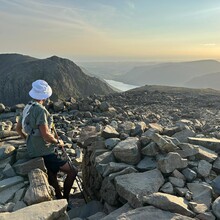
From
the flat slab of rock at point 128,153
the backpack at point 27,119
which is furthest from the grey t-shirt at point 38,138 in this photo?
the flat slab of rock at point 128,153

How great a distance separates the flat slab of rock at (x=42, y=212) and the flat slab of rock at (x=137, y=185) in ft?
3.99

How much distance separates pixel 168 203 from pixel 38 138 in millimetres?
3079

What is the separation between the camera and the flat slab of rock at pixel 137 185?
6132 millimetres

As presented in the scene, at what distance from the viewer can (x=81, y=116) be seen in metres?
17.0

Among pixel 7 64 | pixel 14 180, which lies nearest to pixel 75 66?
pixel 7 64

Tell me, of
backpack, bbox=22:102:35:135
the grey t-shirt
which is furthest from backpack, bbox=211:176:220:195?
backpack, bbox=22:102:35:135

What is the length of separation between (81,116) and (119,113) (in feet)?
7.93

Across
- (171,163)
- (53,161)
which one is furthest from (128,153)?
(53,161)

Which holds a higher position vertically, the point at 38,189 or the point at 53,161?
the point at 53,161

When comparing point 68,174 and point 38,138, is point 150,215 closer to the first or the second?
point 68,174

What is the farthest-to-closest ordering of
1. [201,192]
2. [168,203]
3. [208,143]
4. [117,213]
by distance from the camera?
1. [208,143]
2. [201,192]
3. [117,213]
4. [168,203]

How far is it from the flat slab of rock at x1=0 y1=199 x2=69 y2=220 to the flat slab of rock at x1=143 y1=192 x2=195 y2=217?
→ 151 centimetres

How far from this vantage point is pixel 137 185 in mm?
6422

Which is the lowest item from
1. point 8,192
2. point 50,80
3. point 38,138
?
point 50,80
